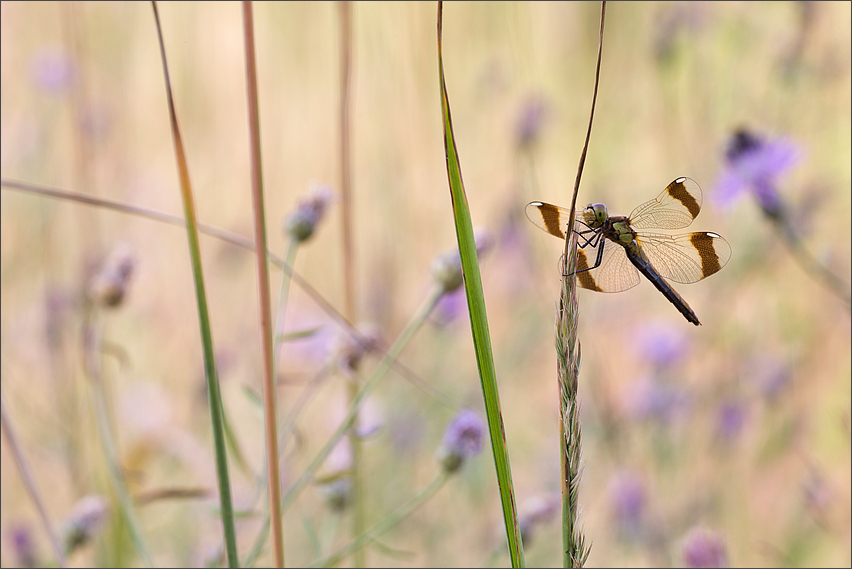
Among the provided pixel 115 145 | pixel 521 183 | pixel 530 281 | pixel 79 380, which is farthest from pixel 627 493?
pixel 115 145

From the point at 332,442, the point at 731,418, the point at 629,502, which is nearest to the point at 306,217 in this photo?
the point at 332,442

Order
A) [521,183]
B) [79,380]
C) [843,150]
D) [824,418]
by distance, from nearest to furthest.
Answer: [79,380] → [824,418] → [521,183] → [843,150]

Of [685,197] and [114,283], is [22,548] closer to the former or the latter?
[114,283]

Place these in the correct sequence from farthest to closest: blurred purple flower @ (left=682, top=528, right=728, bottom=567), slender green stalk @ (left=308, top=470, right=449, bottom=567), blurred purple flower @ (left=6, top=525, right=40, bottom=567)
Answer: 1. blurred purple flower @ (left=6, top=525, right=40, bottom=567)
2. blurred purple flower @ (left=682, top=528, right=728, bottom=567)
3. slender green stalk @ (left=308, top=470, right=449, bottom=567)

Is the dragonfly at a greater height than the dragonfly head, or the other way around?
the dragonfly head

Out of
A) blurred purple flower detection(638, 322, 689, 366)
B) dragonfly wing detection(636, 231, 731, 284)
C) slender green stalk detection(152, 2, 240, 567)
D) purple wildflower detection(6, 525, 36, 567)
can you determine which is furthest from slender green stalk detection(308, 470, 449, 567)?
blurred purple flower detection(638, 322, 689, 366)

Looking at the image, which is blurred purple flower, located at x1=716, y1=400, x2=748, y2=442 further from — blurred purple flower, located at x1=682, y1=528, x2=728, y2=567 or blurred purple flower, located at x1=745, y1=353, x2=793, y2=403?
blurred purple flower, located at x1=682, y1=528, x2=728, y2=567

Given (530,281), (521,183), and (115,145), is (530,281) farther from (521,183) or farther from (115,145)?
(115,145)
